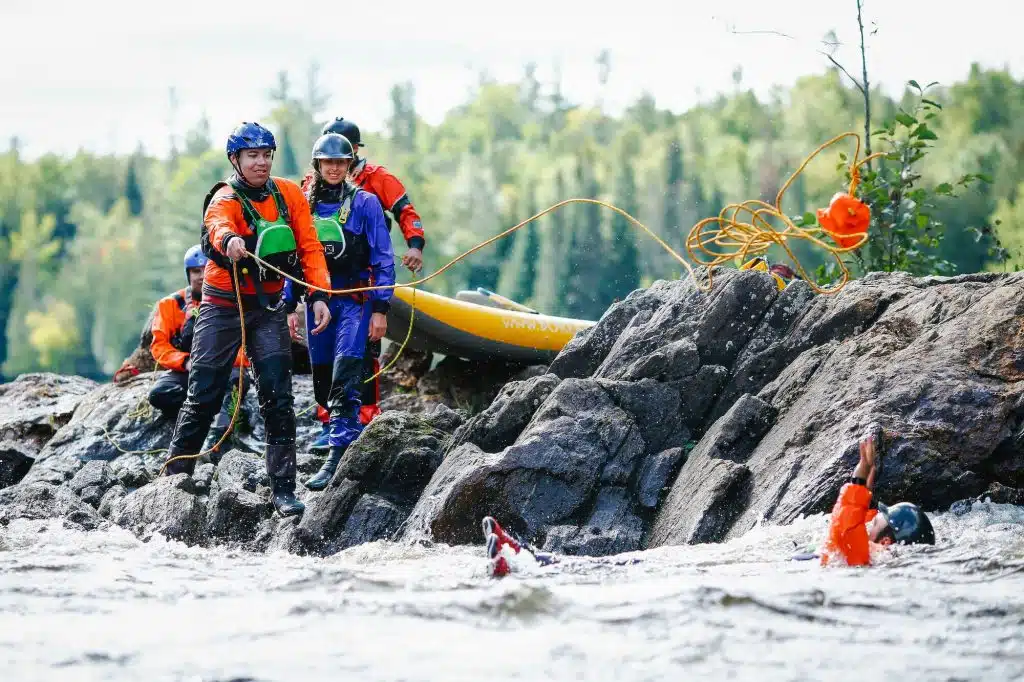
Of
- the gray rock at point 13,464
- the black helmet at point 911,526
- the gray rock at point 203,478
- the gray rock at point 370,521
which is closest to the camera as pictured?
the black helmet at point 911,526

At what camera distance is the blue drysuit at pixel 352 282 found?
8.92m

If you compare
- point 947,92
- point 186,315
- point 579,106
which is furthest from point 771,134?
point 186,315

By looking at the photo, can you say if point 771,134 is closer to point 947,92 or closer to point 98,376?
point 947,92

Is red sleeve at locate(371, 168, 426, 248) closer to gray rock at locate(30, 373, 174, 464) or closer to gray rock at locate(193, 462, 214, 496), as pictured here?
gray rock at locate(193, 462, 214, 496)

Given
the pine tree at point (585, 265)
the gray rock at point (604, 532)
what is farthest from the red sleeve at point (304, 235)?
the pine tree at point (585, 265)

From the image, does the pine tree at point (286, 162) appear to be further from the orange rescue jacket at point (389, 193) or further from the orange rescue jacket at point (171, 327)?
the orange rescue jacket at point (389, 193)

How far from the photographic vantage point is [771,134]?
79.3 m

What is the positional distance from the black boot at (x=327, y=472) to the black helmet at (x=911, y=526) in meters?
3.52

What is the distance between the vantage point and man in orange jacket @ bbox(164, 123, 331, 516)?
7789 millimetres

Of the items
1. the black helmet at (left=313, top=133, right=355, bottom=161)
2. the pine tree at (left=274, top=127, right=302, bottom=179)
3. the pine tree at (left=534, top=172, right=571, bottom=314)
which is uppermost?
the pine tree at (left=274, top=127, right=302, bottom=179)

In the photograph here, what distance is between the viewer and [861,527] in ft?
21.0

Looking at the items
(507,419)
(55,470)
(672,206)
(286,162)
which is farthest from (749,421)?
(286,162)

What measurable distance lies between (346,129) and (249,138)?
218 cm

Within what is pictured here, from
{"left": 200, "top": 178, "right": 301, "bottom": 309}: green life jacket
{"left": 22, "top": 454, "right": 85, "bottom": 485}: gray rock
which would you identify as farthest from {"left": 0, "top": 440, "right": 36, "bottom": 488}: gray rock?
{"left": 200, "top": 178, "right": 301, "bottom": 309}: green life jacket
